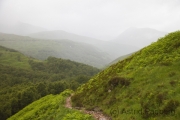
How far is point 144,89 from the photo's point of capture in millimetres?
21453

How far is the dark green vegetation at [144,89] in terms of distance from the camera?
18.1 meters

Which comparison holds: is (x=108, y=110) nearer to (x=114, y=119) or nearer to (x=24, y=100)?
(x=114, y=119)

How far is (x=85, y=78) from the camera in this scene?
182 meters

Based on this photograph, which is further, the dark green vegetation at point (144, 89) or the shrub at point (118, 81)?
the shrub at point (118, 81)

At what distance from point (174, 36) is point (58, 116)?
21.6 m

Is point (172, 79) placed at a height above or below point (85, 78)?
above

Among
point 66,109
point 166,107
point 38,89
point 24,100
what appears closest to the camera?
point 166,107

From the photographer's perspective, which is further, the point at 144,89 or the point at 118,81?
the point at 118,81

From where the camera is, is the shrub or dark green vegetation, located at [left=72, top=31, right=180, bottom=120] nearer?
dark green vegetation, located at [left=72, top=31, right=180, bottom=120]

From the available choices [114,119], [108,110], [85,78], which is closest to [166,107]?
[114,119]

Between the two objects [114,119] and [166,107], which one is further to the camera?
[114,119]

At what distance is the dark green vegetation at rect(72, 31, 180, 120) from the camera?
18.1m

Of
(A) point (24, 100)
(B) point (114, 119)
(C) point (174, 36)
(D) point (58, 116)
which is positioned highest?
(C) point (174, 36)

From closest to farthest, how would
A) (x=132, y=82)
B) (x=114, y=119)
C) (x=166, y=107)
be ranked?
(x=166, y=107), (x=114, y=119), (x=132, y=82)
